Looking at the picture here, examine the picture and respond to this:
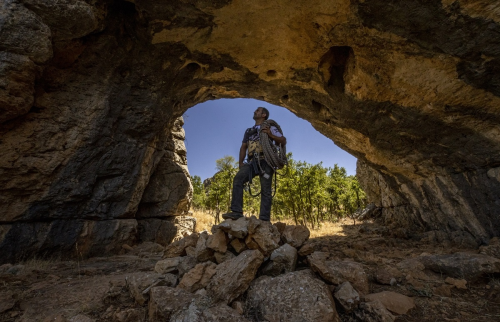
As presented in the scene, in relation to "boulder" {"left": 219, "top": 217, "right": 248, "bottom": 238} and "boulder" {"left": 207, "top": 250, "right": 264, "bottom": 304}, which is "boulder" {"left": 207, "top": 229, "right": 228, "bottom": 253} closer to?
"boulder" {"left": 219, "top": 217, "right": 248, "bottom": 238}

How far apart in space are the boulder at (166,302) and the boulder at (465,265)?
11.7ft

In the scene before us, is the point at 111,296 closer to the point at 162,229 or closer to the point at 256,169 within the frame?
the point at 256,169

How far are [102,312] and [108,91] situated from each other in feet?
17.1

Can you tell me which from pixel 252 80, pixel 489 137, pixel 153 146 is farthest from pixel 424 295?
pixel 153 146

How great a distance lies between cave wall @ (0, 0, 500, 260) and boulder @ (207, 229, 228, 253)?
419 centimetres

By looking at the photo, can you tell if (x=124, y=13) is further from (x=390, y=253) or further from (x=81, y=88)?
(x=390, y=253)

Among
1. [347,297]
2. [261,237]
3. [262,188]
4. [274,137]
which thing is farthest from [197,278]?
[274,137]


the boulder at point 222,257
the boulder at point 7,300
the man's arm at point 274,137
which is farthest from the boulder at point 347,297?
the boulder at point 7,300

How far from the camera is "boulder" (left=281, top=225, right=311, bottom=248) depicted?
3.48 m

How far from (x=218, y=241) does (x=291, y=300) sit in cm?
133

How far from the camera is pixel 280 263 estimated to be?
3.08m

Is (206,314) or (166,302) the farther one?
(166,302)

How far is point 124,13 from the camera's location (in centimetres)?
562

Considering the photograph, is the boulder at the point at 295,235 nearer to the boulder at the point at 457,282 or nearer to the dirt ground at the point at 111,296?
the dirt ground at the point at 111,296
